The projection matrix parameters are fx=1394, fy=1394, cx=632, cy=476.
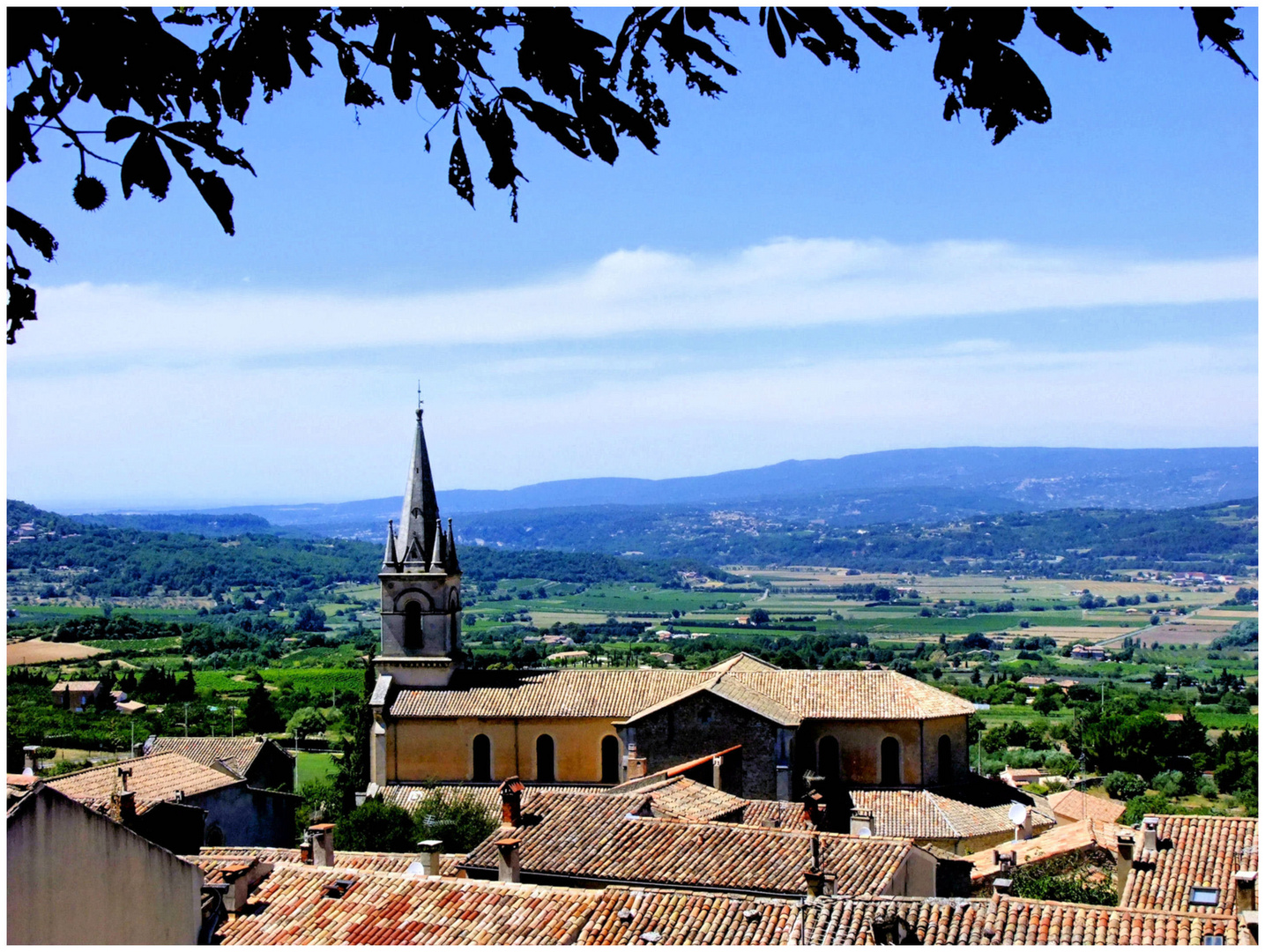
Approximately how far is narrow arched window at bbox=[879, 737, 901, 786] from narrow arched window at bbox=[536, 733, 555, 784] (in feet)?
25.7

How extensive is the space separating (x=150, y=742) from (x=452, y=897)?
1029 inches

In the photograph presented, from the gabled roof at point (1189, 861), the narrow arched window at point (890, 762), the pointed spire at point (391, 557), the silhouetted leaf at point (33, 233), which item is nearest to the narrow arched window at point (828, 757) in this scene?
the narrow arched window at point (890, 762)

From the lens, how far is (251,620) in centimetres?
14425

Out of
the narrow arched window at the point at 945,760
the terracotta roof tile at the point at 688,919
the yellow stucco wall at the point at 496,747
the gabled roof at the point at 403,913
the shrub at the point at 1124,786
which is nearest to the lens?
the gabled roof at the point at 403,913

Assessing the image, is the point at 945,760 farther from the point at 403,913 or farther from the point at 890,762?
the point at 403,913

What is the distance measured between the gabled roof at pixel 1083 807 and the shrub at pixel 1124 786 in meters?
7.14

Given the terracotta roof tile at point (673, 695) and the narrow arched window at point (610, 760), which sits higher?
the terracotta roof tile at point (673, 695)

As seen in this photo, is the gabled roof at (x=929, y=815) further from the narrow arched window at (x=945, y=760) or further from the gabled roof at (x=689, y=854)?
the gabled roof at (x=689, y=854)

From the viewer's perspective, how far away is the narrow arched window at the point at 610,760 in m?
33.2

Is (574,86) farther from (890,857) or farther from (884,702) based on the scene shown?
(884,702)

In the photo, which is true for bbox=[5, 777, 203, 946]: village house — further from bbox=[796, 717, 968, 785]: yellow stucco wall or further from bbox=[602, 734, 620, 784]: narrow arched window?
bbox=[602, 734, 620, 784]: narrow arched window

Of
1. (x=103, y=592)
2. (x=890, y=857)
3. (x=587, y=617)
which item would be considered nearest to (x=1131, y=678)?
(x=587, y=617)

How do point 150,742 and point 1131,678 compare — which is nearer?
point 150,742

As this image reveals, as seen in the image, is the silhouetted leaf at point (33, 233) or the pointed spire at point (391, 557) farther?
the pointed spire at point (391, 557)
